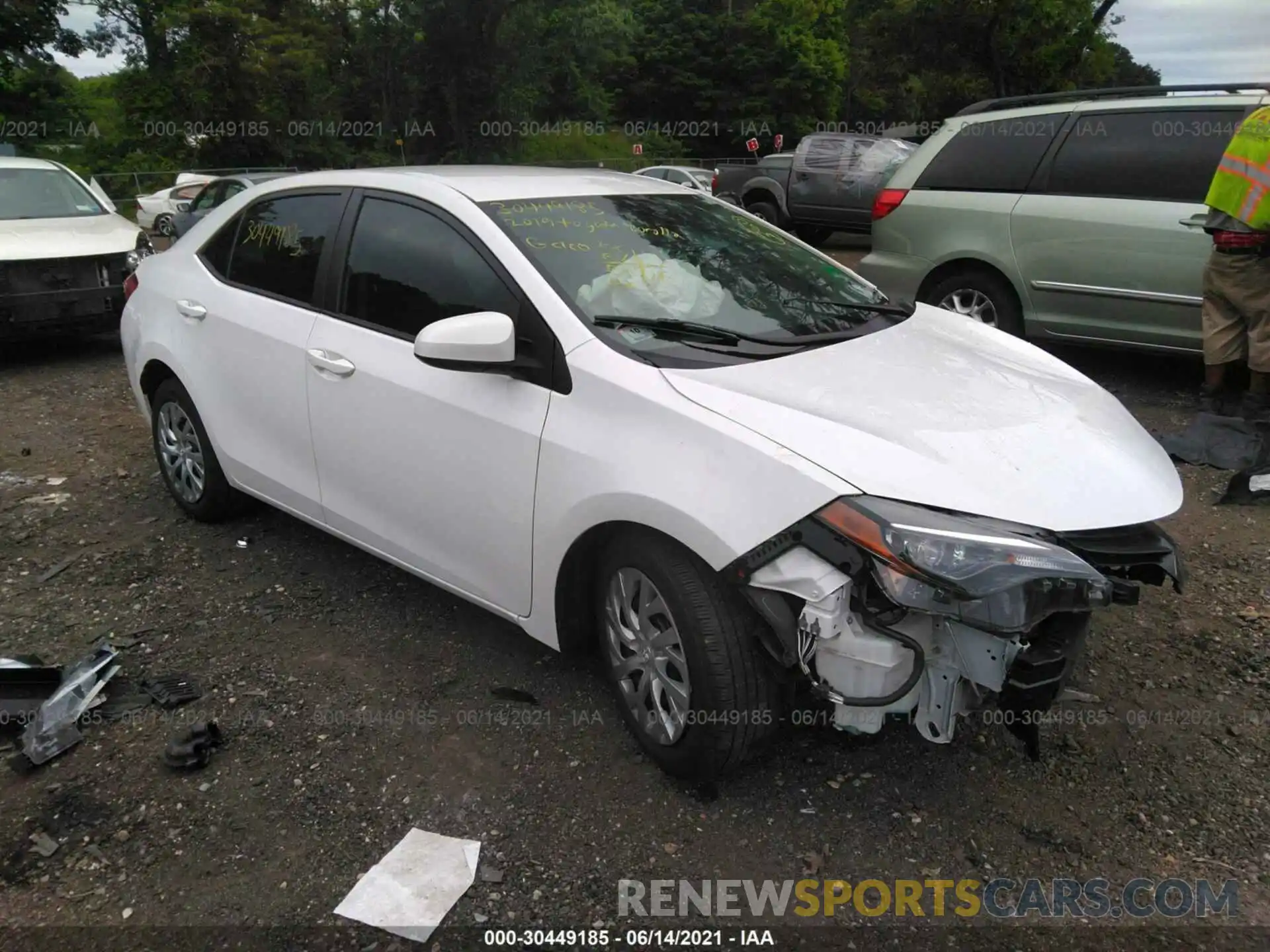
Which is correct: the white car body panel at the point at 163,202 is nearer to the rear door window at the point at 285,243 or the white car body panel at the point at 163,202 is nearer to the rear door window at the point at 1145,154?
the rear door window at the point at 285,243

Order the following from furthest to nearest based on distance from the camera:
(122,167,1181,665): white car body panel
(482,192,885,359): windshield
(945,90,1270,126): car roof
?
(945,90,1270,126): car roof, (482,192,885,359): windshield, (122,167,1181,665): white car body panel

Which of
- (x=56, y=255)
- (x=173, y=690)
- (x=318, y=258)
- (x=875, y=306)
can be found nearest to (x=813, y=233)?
(x=56, y=255)

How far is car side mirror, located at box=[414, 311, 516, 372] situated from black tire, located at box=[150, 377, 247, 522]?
1935 millimetres

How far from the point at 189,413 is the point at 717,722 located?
3.05 metres

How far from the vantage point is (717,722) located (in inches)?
101

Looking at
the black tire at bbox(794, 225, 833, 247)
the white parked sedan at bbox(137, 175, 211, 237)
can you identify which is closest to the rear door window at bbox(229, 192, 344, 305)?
the black tire at bbox(794, 225, 833, 247)

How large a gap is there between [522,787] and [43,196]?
8.11 metres

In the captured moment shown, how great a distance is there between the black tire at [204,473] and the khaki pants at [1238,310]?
17.3 ft

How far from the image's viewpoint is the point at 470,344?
2.85 meters

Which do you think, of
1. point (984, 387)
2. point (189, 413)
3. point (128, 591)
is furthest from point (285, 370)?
point (984, 387)

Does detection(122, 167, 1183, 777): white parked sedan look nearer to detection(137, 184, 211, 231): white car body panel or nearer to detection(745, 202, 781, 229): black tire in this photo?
detection(745, 202, 781, 229): black tire

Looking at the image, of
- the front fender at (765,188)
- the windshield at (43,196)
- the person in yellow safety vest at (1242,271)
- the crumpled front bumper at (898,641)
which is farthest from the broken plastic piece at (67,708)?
the front fender at (765,188)

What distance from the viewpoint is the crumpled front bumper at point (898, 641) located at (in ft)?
7.67

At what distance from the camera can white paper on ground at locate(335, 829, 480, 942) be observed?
2408 mm
